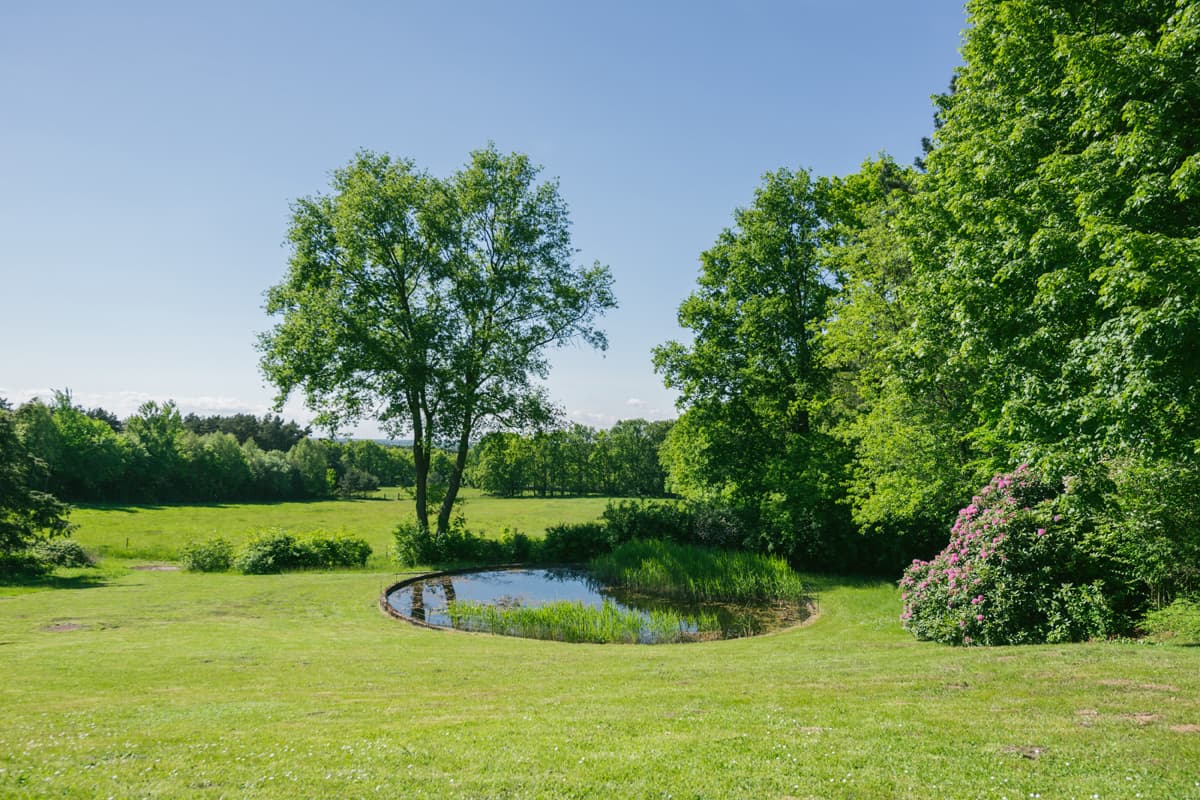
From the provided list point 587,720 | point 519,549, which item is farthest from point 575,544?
point 587,720

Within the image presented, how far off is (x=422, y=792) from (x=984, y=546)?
42.8 feet

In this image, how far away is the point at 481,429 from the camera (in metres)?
30.0

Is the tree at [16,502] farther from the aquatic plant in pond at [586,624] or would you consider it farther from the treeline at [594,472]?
the treeline at [594,472]

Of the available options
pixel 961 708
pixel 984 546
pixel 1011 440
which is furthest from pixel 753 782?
pixel 1011 440

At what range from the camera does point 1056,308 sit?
11.0 meters

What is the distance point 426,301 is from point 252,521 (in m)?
33.0

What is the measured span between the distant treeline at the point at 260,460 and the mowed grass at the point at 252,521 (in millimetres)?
5506

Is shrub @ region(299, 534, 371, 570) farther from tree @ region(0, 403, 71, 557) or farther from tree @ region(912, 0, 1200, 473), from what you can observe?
tree @ region(912, 0, 1200, 473)

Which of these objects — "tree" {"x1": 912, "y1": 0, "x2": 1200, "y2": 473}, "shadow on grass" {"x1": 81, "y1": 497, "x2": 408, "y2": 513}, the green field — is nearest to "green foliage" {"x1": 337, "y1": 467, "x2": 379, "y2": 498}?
"shadow on grass" {"x1": 81, "y1": 497, "x2": 408, "y2": 513}

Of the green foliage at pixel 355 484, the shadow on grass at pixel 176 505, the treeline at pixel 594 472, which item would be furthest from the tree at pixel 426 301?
the green foliage at pixel 355 484

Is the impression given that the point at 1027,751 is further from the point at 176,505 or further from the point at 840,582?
the point at 176,505

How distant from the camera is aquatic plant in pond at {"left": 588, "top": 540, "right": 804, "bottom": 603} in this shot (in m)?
20.3

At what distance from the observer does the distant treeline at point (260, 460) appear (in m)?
59.9

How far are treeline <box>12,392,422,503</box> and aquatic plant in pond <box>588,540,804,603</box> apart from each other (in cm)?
3615
